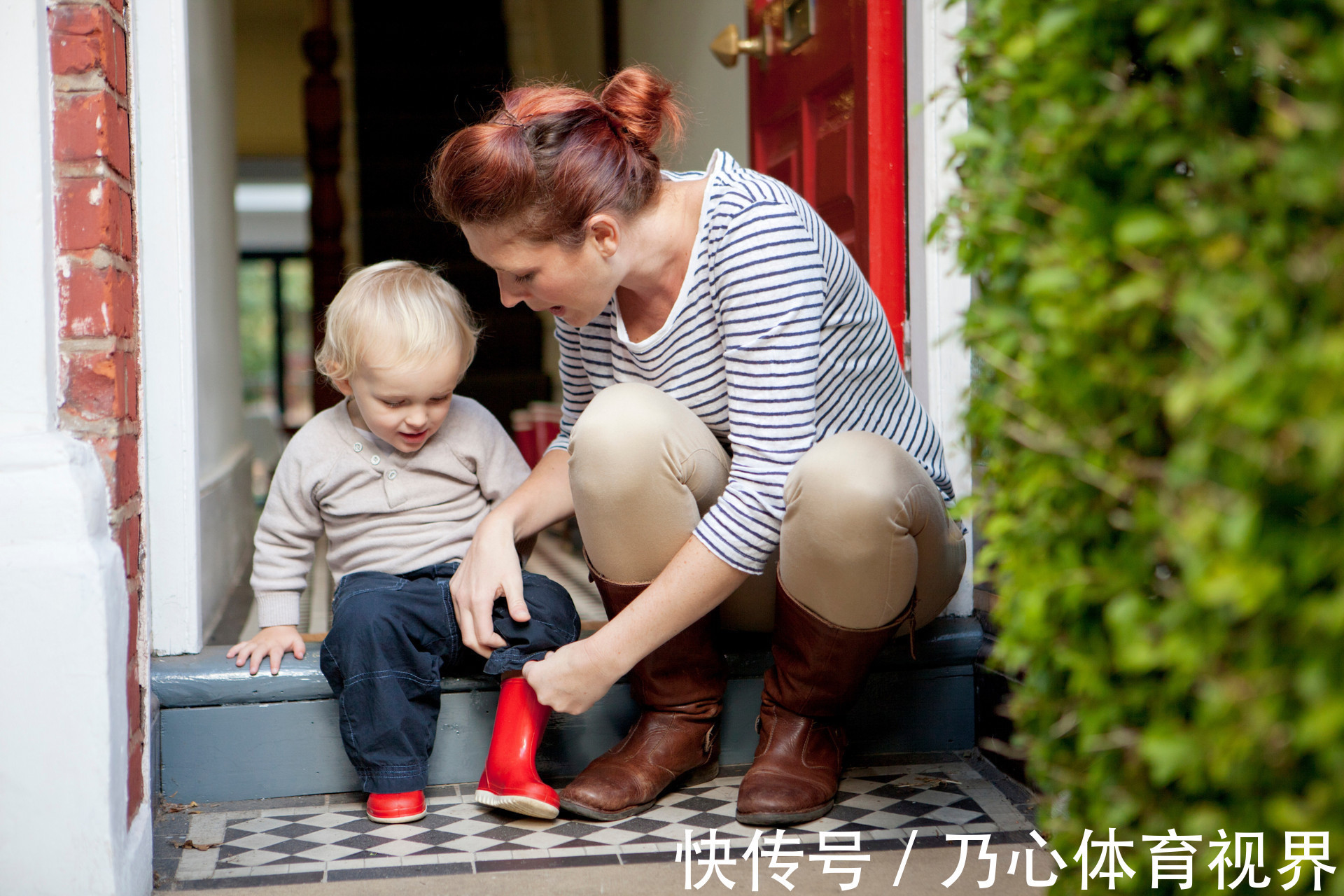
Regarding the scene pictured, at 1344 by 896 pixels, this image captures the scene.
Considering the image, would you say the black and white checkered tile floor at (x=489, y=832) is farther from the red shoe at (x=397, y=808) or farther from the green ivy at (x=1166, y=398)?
the green ivy at (x=1166, y=398)

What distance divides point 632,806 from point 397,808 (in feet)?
0.96

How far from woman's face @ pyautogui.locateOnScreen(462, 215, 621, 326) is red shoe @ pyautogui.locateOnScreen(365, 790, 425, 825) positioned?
0.63 meters

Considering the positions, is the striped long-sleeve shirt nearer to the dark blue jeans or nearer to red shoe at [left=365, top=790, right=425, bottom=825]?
the dark blue jeans

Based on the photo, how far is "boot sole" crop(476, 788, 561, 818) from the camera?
1428 millimetres

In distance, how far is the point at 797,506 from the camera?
1.35 m

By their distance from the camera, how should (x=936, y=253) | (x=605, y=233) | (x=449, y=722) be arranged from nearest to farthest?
(x=605, y=233), (x=449, y=722), (x=936, y=253)

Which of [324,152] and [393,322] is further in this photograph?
[324,152]

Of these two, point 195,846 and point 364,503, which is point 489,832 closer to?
point 195,846

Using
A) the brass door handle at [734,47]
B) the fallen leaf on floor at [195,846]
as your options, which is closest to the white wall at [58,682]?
the fallen leaf on floor at [195,846]

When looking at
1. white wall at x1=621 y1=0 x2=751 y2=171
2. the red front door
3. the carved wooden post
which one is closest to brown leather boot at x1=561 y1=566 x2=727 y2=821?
the red front door

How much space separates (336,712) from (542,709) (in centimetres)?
30

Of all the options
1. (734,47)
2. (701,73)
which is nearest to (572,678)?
(734,47)

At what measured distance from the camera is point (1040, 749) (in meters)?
0.81

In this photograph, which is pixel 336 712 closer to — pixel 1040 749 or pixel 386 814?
pixel 386 814
